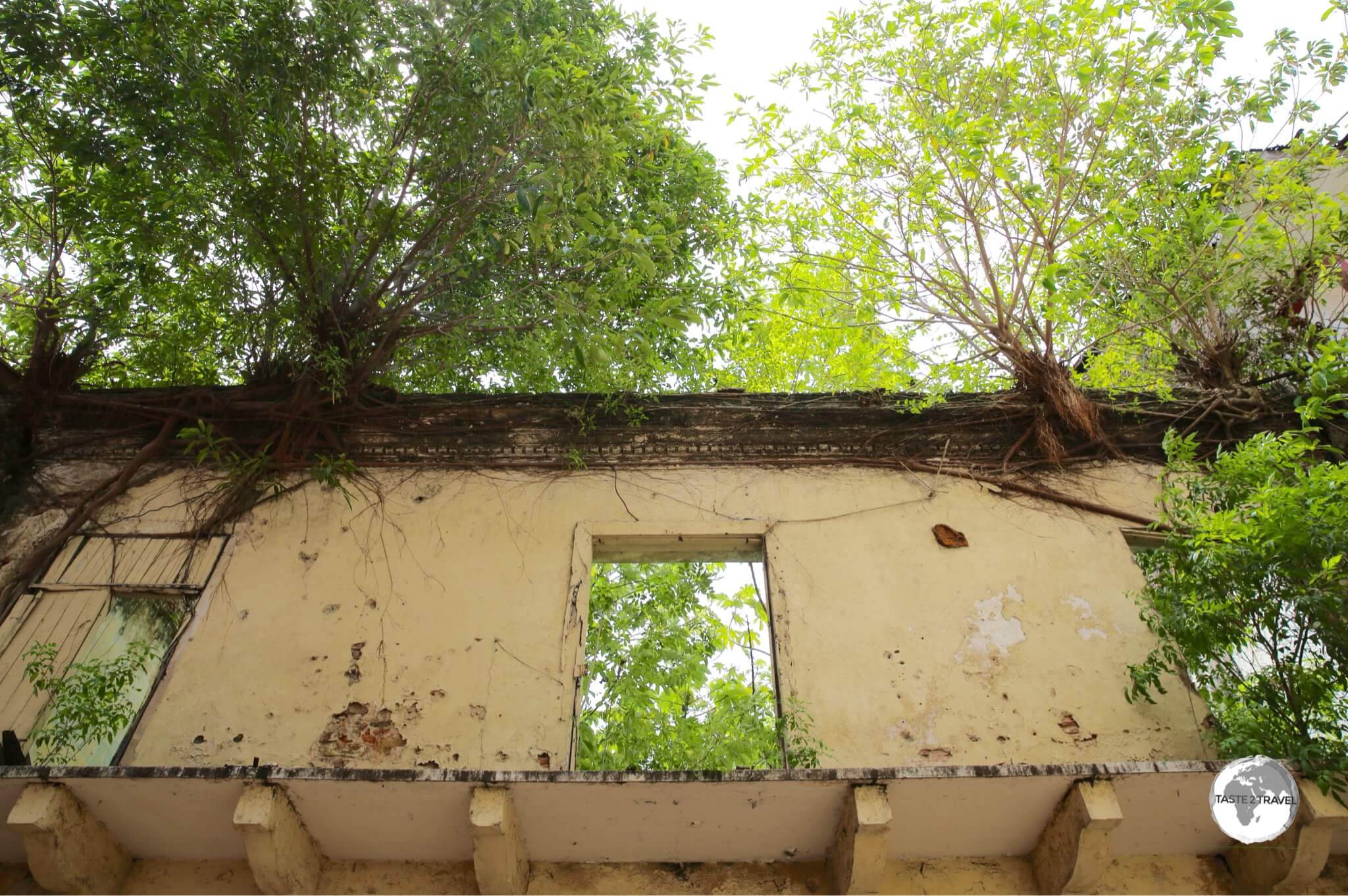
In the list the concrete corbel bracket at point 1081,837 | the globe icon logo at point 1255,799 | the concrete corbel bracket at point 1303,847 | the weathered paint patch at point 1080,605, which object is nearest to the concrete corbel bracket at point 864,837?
the concrete corbel bracket at point 1081,837

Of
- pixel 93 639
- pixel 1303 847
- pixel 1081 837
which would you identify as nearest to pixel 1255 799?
pixel 1303 847

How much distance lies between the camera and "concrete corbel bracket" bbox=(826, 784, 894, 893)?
11.5 feet

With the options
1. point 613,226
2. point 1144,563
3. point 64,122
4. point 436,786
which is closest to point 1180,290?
point 1144,563

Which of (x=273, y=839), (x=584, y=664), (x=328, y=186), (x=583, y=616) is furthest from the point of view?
(x=328, y=186)

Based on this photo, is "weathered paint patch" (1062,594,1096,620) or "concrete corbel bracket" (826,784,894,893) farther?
"weathered paint patch" (1062,594,1096,620)

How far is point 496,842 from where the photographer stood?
3549mm

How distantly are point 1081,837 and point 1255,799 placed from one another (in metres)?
0.74

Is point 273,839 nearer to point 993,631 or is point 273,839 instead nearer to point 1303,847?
point 993,631

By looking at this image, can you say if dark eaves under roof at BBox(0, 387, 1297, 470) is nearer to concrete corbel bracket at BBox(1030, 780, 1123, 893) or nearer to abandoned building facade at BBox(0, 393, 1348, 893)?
abandoned building facade at BBox(0, 393, 1348, 893)

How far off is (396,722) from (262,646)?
93 cm

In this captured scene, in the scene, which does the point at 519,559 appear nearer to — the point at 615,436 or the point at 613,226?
the point at 615,436

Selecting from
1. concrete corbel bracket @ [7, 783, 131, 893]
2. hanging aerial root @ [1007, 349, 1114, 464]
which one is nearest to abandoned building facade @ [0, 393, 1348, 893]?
concrete corbel bracket @ [7, 783, 131, 893]

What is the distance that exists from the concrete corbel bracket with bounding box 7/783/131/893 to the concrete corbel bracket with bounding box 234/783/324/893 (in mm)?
613

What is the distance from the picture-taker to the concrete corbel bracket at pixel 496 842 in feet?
11.5
